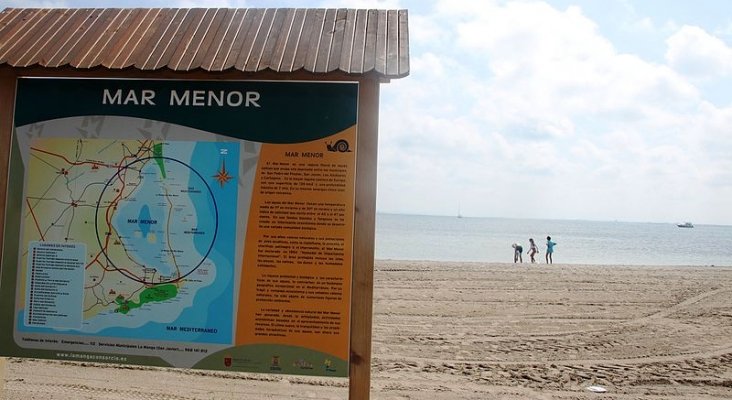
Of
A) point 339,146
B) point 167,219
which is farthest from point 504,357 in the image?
point 167,219

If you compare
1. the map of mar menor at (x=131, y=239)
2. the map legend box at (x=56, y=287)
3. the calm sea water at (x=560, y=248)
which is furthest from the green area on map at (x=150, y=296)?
the calm sea water at (x=560, y=248)

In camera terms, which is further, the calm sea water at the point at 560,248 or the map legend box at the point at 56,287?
the calm sea water at the point at 560,248

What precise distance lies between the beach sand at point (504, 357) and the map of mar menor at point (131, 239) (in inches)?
75.2

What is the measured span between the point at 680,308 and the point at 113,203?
41.3 ft

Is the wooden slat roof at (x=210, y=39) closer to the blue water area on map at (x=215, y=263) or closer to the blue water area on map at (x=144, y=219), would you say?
the blue water area on map at (x=215, y=263)

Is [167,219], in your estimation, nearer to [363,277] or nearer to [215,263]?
[215,263]

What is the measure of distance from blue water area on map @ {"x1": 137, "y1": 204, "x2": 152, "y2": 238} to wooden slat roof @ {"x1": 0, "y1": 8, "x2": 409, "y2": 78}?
3.65 ft

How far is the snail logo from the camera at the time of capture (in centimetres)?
409

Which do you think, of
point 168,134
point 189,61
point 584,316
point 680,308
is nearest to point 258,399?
point 168,134

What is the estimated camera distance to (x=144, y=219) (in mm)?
4195

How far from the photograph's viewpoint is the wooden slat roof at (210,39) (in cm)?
399

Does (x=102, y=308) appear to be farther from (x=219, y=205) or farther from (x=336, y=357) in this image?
(x=336, y=357)

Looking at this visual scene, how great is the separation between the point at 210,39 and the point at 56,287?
2404 millimetres

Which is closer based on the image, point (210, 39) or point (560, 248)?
point (210, 39)
